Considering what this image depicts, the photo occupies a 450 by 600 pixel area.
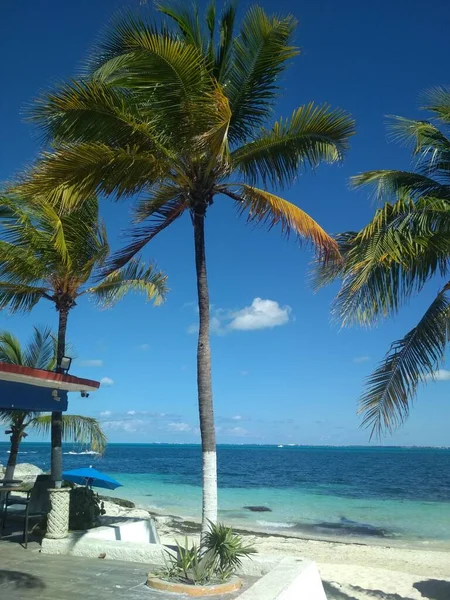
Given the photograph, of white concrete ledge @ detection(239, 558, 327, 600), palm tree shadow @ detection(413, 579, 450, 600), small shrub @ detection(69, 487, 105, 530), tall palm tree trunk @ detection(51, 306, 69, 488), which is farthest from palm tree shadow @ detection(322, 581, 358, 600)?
tall palm tree trunk @ detection(51, 306, 69, 488)

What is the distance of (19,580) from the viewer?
23.6ft

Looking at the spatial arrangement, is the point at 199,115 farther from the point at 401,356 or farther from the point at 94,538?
the point at 94,538

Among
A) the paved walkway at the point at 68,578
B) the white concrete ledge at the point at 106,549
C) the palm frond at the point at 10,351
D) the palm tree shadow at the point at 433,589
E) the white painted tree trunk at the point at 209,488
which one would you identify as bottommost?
the palm tree shadow at the point at 433,589

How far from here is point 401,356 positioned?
809 centimetres

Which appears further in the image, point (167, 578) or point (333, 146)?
point (333, 146)

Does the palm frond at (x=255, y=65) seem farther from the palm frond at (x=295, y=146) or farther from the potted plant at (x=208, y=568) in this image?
the potted plant at (x=208, y=568)

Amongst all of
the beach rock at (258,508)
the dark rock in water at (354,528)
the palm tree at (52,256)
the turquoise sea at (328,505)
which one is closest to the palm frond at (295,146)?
the palm tree at (52,256)

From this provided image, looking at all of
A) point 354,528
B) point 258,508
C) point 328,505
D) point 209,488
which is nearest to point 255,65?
point 209,488

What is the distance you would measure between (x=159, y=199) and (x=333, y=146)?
294 cm

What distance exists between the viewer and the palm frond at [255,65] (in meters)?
8.72

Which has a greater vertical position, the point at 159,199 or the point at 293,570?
the point at 159,199

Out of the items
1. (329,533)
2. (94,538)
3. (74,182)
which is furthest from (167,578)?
(329,533)

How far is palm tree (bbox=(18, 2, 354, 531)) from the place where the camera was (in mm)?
8125

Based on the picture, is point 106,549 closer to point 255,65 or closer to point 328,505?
point 255,65
